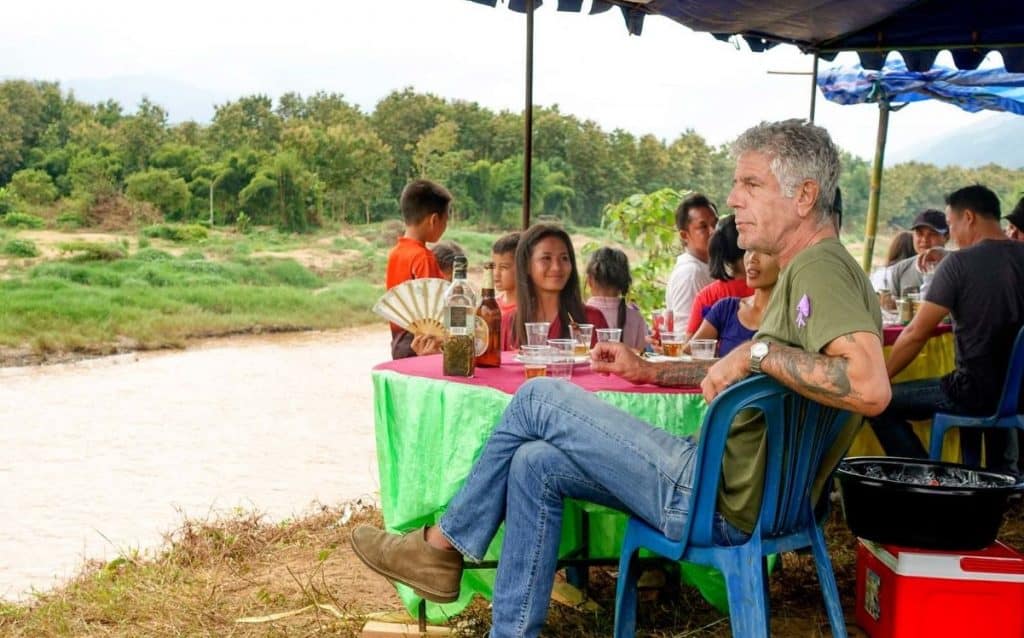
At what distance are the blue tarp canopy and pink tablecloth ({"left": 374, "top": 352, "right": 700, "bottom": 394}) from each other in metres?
6.25

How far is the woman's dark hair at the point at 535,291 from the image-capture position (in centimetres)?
354

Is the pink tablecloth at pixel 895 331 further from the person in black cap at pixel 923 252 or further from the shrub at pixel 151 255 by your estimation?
the shrub at pixel 151 255

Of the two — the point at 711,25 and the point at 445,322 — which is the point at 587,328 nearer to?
the point at 445,322

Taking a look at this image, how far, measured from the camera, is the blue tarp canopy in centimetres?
849

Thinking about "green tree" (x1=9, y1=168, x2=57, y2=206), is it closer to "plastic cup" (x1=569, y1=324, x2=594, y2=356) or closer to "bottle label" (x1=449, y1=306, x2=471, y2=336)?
"plastic cup" (x1=569, y1=324, x2=594, y2=356)

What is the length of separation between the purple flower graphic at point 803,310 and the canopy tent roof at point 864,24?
3.13 meters

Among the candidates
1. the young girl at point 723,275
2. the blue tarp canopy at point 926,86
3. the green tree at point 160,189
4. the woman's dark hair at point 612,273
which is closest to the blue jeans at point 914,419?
the young girl at point 723,275

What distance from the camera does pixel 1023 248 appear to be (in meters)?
4.13

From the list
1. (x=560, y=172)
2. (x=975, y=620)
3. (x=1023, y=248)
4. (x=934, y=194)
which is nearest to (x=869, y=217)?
(x=1023, y=248)

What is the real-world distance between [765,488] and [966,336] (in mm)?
2201

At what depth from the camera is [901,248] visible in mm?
6754

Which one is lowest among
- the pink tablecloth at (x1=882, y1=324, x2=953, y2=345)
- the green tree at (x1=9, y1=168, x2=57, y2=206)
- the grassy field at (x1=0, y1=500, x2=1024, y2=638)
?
the grassy field at (x1=0, y1=500, x2=1024, y2=638)

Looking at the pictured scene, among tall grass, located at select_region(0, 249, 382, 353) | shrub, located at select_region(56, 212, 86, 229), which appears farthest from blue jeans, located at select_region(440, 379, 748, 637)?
shrub, located at select_region(56, 212, 86, 229)

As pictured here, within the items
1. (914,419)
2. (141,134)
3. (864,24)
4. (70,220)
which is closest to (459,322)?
(914,419)
